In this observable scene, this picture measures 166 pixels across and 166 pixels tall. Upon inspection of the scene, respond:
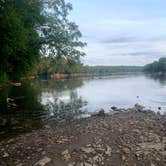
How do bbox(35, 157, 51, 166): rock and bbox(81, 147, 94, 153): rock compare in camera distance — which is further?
bbox(81, 147, 94, 153): rock

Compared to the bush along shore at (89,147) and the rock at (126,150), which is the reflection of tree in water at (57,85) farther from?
the rock at (126,150)

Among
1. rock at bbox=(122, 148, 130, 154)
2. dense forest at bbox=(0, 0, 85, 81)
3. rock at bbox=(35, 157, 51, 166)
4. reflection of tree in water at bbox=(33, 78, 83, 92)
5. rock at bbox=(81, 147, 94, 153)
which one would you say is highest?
dense forest at bbox=(0, 0, 85, 81)

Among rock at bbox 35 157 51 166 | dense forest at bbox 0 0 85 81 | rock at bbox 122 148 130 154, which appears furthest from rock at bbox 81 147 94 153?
dense forest at bbox 0 0 85 81

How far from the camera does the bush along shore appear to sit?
1014 centimetres

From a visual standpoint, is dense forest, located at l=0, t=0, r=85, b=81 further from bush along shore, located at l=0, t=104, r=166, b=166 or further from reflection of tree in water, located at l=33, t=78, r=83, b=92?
reflection of tree in water, located at l=33, t=78, r=83, b=92

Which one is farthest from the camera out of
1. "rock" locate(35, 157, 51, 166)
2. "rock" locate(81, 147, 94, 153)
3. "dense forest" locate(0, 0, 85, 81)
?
"dense forest" locate(0, 0, 85, 81)

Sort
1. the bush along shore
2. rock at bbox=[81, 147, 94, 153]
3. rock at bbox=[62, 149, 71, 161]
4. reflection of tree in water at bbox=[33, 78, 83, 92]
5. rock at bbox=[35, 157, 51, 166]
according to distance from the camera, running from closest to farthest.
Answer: rock at bbox=[35, 157, 51, 166] < the bush along shore < rock at bbox=[62, 149, 71, 161] < rock at bbox=[81, 147, 94, 153] < reflection of tree in water at bbox=[33, 78, 83, 92]

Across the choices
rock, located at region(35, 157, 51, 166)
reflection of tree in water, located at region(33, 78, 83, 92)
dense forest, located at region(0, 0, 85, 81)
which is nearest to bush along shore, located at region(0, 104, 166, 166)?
rock, located at region(35, 157, 51, 166)

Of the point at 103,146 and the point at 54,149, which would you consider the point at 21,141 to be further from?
the point at 103,146

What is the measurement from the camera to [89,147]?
11359 mm

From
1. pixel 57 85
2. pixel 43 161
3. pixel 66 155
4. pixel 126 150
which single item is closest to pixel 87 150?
pixel 66 155

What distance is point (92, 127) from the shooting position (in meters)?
15.0

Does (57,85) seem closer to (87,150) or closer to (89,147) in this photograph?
(89,147)

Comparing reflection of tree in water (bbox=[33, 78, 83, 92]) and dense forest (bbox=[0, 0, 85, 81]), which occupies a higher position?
dense forest (bbox=[0, 0, 85, 81])
